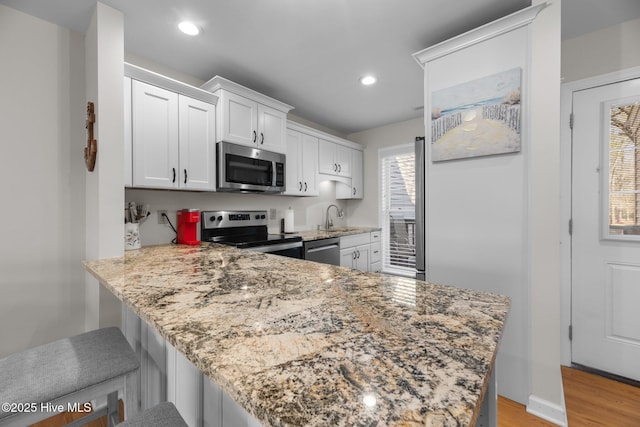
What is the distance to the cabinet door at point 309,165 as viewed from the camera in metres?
3.48

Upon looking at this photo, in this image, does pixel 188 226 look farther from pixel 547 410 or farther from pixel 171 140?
pixel 547 410

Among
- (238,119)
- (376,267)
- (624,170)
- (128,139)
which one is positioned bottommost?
→ (376,267)

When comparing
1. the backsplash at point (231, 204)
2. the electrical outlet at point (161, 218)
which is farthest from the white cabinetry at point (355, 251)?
the electrical outlet at point (161, 218)

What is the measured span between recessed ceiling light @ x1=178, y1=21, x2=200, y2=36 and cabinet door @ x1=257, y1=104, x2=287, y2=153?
2.85 ft

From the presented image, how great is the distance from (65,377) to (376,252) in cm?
371

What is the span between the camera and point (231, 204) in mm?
2943

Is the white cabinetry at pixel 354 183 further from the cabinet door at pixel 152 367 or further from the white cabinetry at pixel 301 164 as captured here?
the cabinet door at pixel 152 367

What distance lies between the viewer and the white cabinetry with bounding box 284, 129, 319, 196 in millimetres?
3295

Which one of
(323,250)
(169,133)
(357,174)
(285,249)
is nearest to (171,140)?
(169,133)

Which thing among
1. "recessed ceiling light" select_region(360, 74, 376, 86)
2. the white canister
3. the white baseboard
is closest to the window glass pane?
the white baseboard

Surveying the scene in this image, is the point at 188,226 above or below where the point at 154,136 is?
below

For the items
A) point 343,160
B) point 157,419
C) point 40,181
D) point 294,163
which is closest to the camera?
point 157,419

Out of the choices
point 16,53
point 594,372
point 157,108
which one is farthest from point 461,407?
point 16,53

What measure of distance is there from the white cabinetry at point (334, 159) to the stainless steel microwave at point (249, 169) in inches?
34.2
